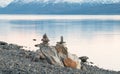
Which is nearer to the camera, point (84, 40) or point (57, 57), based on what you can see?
point (57, 57)

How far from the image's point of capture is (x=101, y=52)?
3728cm

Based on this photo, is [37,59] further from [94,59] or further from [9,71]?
[94,59]

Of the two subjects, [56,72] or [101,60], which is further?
[101,60]

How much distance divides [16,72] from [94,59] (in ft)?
53.2

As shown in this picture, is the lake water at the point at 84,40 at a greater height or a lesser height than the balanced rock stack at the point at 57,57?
lesser

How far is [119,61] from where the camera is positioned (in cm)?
3061

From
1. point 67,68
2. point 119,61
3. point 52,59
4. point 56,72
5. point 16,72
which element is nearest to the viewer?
point 16,72

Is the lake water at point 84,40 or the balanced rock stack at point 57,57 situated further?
the lake water at point 84,40

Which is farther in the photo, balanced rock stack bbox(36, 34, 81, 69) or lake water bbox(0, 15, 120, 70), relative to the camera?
lake water bbox(0, 15, 120, 70)

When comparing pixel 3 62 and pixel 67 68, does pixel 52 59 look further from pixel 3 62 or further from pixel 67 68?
pixel 3 62

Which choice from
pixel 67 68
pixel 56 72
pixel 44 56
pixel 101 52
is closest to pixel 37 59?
pixel 44 56

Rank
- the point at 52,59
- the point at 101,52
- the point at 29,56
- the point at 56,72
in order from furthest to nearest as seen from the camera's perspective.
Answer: the point at 101,52 → the point at 29,56 → the point at 52,59 → the point at 56,72

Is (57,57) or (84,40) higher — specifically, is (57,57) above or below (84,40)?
above

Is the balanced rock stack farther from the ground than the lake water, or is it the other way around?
the balanced rock stack
